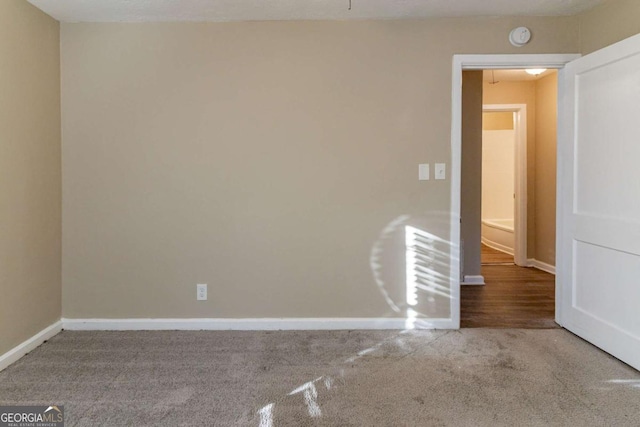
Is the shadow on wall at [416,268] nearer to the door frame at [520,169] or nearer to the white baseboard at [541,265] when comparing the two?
the white baseboard at [541,265]

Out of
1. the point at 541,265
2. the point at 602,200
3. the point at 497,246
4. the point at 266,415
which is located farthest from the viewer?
the point at 497,246

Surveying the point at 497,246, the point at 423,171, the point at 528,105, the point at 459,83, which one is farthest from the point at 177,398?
the point at 497,246

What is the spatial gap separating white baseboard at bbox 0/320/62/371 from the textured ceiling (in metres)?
2.20

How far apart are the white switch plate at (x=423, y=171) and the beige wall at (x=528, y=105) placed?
3001 mm

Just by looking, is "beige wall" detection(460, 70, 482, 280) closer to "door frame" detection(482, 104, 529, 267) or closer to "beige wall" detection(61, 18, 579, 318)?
"door frame" detection(482, 104, 529, 267)

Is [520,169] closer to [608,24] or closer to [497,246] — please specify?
[497,246]

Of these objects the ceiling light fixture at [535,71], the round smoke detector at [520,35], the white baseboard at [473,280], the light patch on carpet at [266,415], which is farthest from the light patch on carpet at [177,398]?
the ceiling light fixture at [535,71]

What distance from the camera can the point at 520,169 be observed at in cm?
545

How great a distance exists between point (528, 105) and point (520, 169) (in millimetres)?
832

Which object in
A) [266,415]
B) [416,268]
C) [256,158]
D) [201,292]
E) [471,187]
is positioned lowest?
[266,415]

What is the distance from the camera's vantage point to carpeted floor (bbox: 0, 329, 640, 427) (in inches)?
76.2

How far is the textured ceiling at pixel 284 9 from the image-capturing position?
271cm

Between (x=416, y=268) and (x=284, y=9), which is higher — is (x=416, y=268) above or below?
below

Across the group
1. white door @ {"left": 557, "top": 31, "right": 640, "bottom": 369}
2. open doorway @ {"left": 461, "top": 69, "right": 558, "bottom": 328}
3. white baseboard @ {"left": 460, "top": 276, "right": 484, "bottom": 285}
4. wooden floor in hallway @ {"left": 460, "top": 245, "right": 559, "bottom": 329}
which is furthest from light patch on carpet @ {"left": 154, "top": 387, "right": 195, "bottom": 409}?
white baseboard @ {"left": 460, "top": 276, "right": 484, "bottom": 285}
